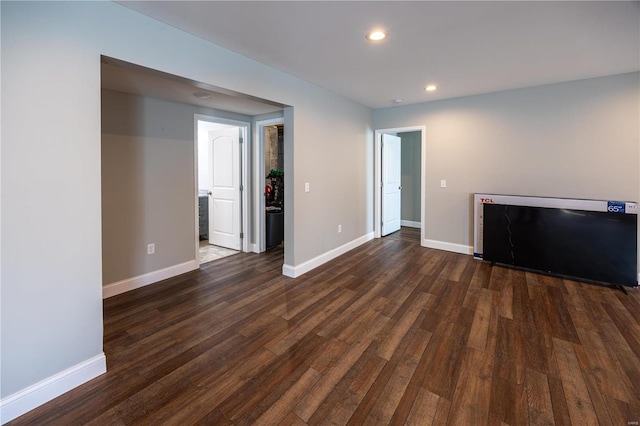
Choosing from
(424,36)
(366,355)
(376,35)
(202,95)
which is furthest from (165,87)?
(366,355)

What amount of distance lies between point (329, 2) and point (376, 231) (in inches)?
167

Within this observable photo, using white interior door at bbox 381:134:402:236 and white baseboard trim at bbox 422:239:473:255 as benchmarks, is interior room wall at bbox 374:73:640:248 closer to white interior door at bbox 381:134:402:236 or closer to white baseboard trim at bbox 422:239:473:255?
white baseboard trim at bbox 422:239:473:255

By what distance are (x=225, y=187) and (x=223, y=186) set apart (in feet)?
0.18

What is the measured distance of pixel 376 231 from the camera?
565cm

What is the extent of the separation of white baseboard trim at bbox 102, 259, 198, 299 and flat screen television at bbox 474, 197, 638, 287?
162 inches

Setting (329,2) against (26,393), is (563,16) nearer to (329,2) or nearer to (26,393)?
(329,2)

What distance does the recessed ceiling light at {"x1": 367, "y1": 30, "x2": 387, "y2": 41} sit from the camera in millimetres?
2348

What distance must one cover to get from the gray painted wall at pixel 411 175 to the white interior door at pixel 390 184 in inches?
25.4

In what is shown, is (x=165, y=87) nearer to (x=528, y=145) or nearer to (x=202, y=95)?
(x=202, y=95)

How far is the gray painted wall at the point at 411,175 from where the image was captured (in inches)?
265

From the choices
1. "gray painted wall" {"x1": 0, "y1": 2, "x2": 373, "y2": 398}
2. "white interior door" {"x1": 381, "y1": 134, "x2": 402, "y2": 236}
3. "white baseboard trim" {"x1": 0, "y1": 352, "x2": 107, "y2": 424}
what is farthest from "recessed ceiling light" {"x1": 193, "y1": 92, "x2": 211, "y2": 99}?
"white interior door" {"x1": 381, "y1": 134, "x2": 402, "y2": 236}

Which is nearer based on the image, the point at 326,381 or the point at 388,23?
the point at 326,381

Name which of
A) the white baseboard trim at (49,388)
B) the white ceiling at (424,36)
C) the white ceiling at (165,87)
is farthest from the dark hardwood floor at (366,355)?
the white ceiling at (424,36)

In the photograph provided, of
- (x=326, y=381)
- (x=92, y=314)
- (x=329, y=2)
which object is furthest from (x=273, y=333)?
(x=329, y=2)
